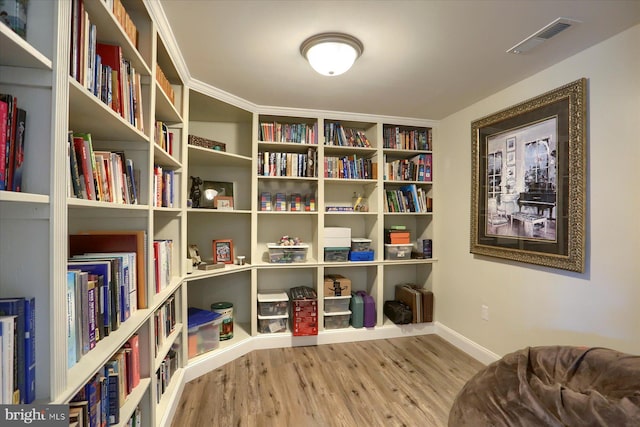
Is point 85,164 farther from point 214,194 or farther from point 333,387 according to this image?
point 333,387

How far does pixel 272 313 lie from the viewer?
280cm

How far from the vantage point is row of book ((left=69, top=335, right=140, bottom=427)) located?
945mm

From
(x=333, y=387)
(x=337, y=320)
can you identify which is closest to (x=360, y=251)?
(x=337, y=320)

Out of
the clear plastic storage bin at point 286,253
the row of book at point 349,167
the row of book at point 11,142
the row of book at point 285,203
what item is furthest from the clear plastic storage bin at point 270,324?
the row of book at point 11,142

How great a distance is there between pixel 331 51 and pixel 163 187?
137cm

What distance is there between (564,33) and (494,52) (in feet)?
1.12

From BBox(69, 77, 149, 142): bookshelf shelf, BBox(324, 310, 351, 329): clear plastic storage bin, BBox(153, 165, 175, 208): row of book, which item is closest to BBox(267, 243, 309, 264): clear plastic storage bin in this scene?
BBox(324, 310, 351, 329): clear plastic storage bin

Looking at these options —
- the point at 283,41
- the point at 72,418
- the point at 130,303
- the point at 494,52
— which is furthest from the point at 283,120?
the point at 72,418

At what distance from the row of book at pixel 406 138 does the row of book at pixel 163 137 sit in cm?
208

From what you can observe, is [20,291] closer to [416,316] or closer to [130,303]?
[130,303]

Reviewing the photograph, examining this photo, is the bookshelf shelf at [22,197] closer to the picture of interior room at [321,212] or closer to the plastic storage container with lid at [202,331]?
the picture of interior room at [321,212]

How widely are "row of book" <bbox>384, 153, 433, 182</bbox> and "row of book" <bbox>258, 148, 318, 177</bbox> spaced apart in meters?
0.87

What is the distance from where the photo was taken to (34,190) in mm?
737

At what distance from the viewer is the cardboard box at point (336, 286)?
289 centimetres
